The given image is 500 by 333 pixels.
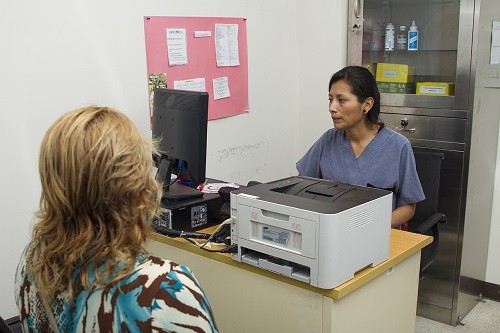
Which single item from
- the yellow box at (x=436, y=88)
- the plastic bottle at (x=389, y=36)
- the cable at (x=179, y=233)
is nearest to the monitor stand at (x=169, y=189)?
the cable at (x=179, y=233)

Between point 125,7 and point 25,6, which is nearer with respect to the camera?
point 25,6

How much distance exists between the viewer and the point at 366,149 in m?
2.33

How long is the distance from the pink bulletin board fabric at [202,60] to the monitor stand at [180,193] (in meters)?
0.58

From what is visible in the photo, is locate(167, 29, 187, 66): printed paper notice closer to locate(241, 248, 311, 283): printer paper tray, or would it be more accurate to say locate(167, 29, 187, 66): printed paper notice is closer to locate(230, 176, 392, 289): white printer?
locate(230, 176, 392, 289): white printer

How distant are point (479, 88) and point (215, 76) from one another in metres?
1.35

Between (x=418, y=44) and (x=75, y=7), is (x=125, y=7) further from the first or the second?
(x=418, y=44)

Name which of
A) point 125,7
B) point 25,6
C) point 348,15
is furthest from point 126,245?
point 348,15

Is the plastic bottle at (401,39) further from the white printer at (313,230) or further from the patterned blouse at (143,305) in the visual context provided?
the patterned blouse at (143,305)

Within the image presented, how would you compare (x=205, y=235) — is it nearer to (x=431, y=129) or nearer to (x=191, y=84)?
(x=191, y=84)

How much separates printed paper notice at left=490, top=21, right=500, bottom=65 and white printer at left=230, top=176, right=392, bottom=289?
4.79 feet

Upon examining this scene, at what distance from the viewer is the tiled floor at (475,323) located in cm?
277

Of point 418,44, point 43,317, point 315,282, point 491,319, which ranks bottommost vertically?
point 491,319

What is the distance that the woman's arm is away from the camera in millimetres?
2250

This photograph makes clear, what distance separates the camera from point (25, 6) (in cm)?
190
